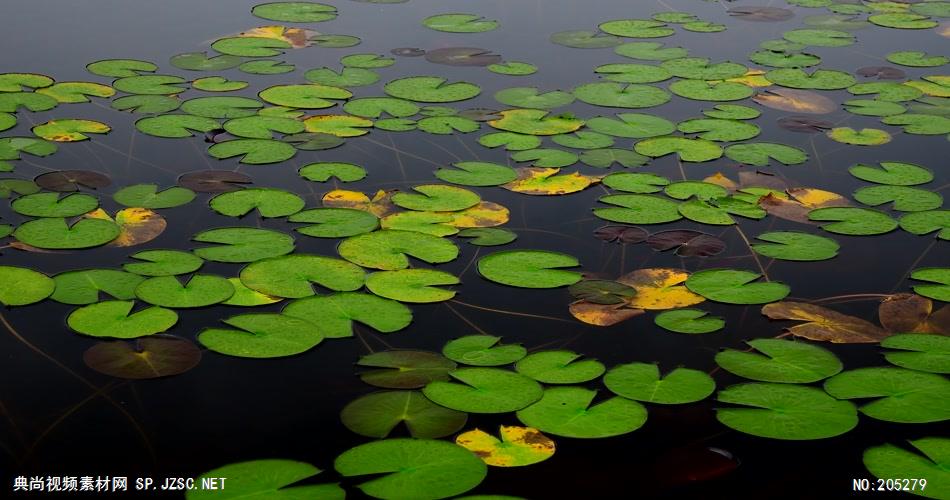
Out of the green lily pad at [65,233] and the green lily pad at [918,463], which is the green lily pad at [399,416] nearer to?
the green lily pad at [918,463]

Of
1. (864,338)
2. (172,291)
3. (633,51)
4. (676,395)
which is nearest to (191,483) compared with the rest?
(172,291)

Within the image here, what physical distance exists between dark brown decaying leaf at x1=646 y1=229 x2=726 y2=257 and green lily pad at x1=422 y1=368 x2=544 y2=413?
108 cm

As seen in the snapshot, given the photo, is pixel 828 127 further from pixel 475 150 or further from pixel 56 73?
pixel 56 73

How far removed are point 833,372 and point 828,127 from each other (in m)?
2.35

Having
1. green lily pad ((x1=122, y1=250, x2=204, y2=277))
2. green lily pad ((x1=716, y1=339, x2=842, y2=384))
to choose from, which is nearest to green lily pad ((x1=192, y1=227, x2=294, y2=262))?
green lily pad ((x1=122, y1=250, x2=204, y2=277))

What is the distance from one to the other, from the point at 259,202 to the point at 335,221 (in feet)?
1.12

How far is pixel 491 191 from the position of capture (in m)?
4.26

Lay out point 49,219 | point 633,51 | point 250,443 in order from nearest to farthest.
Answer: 1. point 250,443
2. point 49,219
3. point 633,51

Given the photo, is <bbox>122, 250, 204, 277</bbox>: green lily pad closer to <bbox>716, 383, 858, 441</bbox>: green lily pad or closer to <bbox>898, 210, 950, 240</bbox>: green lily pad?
<bbox>716, 383, 858, 441</bbox>: green lily pad

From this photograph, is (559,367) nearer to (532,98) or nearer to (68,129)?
(532,98)

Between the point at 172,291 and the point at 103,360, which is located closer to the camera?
the point at 103,360

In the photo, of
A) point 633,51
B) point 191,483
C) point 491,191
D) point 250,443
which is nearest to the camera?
point 191,483

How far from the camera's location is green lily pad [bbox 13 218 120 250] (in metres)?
3.70

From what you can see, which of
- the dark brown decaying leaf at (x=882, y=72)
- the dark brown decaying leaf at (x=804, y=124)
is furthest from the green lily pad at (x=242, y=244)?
the dark brown decaying leaf at (x=882, y=72)
